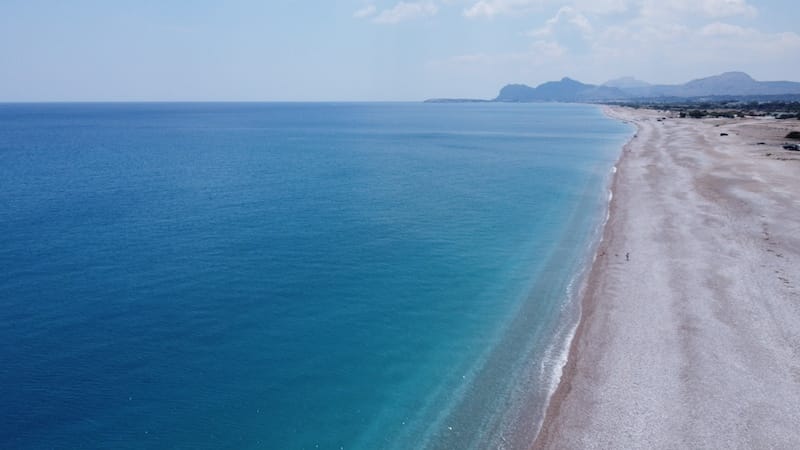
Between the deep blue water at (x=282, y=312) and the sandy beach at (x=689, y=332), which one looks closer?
the sandy beach at (x=689, y=332)

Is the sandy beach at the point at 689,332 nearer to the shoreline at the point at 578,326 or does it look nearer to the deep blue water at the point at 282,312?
the shoreline at the point at 578,326

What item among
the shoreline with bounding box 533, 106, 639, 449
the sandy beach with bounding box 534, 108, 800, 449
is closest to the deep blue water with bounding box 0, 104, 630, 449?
the shoreline with bounding box 533, 106, 639, 449

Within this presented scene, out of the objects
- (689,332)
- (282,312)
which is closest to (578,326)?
(689,332)

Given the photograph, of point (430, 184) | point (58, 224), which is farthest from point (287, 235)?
point (430, 184)

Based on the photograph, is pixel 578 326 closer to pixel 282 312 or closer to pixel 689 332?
pixel 689 332

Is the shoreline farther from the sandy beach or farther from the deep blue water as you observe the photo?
the deep blue water

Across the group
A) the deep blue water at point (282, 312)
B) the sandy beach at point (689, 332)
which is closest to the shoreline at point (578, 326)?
the sandy beach at point (689, 332)
